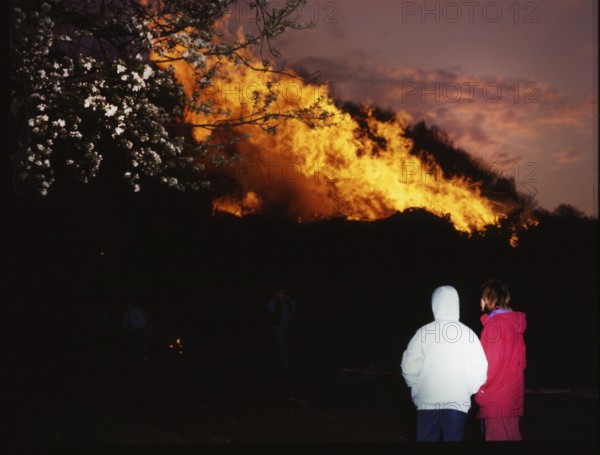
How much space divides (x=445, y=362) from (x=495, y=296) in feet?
2.97

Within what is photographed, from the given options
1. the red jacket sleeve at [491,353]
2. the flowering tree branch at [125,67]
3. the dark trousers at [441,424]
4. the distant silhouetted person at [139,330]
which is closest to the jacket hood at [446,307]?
the red jacket sleeve at [491,353]

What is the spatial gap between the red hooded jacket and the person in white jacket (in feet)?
0.62

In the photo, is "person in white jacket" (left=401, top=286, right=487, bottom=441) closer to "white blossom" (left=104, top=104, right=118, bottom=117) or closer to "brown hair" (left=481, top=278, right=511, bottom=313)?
"brown hair" (left=481, top=278, right=511, bottom=313)

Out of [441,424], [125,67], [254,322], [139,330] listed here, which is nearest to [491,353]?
[441,424]

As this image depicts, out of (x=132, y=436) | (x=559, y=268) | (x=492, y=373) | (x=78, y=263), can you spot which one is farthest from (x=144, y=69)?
(x=559, y=268)

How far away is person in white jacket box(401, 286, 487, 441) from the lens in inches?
250

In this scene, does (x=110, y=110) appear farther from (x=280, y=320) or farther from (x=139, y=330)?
(x=139, y=330)

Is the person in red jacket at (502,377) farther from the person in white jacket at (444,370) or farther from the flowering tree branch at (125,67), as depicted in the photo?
the flowering tree branch at (125,67)

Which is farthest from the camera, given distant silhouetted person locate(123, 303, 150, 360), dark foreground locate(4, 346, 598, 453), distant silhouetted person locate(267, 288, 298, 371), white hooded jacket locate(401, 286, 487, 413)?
distant silhouetted person locate(123, 303, 150, 360)

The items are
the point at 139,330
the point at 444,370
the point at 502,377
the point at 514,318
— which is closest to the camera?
the point at 444,370

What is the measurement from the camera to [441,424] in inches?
255

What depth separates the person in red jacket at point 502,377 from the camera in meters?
6.59

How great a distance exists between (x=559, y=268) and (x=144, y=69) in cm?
3723

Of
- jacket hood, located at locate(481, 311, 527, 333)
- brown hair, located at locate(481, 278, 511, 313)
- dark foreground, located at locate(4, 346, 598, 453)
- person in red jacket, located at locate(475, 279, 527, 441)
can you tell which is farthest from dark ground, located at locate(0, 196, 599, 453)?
brown hair, located at locate(481, 278, 511, 313)
